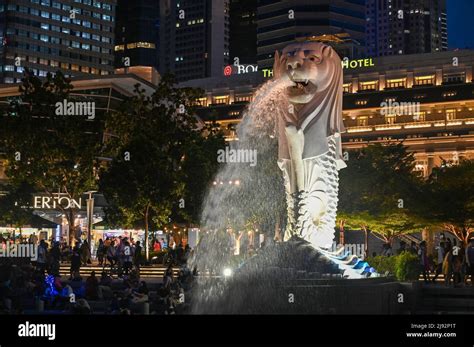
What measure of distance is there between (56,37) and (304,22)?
6091cm

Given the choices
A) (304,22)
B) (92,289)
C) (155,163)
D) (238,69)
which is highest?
(304,22)

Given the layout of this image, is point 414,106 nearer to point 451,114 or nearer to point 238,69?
point 451,114

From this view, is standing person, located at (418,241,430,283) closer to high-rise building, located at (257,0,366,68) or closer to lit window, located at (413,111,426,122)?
lit window, located at (413,111,426,122)

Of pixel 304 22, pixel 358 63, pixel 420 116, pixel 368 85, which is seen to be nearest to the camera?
pixel 420 116

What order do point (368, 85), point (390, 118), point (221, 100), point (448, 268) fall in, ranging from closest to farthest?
1. point (448, 268)
2. point (390, 118)
3. point (368, 85)
4. point (221, 100)

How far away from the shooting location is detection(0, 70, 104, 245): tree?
43719 mm

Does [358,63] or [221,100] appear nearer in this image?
[358,63]

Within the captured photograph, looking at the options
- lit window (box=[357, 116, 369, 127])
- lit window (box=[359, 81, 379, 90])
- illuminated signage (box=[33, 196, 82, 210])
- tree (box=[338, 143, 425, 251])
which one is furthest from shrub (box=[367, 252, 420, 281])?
lit window (box=[359, 81, 379, 90])

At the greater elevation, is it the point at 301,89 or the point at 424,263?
the point at 301,89

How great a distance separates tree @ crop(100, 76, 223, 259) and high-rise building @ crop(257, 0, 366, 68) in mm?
104367

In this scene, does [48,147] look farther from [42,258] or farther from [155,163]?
[42,258]

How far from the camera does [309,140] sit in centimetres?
2417

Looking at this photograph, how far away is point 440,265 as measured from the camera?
98.1 feet

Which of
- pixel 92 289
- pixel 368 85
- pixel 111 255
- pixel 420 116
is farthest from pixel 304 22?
pixel 92 289
